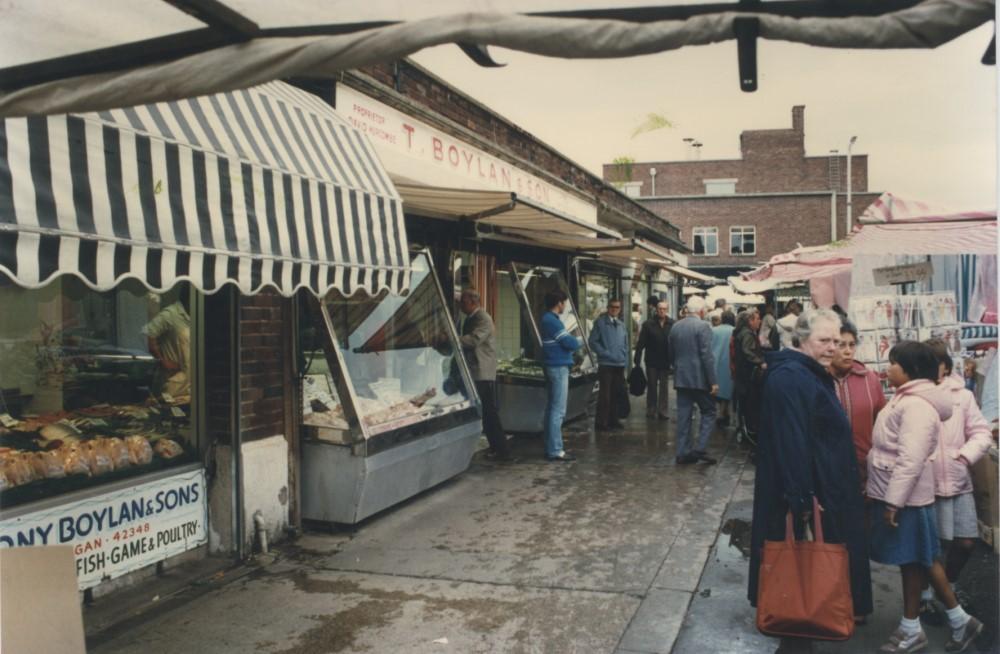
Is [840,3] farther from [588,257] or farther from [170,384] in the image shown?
[588,257]

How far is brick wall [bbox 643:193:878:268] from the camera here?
44938mm

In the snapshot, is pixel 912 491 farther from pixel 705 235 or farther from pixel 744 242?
pixel 705 235

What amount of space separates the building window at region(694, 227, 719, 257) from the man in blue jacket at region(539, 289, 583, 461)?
127 feet

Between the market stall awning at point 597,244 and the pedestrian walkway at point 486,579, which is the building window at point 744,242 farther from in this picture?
the pedestrian walkway at point 486,579

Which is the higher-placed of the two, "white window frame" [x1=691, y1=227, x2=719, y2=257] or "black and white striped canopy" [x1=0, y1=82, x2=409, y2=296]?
"white window frame" [x1=691, y1=227, x2=719, y2=257]

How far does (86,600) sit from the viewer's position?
4.71 m

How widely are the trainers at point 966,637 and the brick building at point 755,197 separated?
39643 millimetres

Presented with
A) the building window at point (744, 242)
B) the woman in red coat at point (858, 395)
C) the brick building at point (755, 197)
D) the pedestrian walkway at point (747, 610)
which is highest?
the brick building at point (755, 197)

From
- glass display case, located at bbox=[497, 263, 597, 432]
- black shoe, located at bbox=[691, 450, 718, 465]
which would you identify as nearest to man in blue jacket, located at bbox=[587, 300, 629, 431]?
glass display case, located at bbox=[497, 263, 597, 432]

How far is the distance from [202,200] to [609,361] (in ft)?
24.6

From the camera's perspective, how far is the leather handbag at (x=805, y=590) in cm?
367

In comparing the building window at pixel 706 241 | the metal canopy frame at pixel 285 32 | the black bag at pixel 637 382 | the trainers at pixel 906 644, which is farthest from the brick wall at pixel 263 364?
the building window at pixel 706 241

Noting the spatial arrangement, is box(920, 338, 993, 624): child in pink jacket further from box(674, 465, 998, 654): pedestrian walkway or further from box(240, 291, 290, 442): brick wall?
box(240, 291, 290, 442): brick wall

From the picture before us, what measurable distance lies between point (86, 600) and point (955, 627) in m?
4.89
